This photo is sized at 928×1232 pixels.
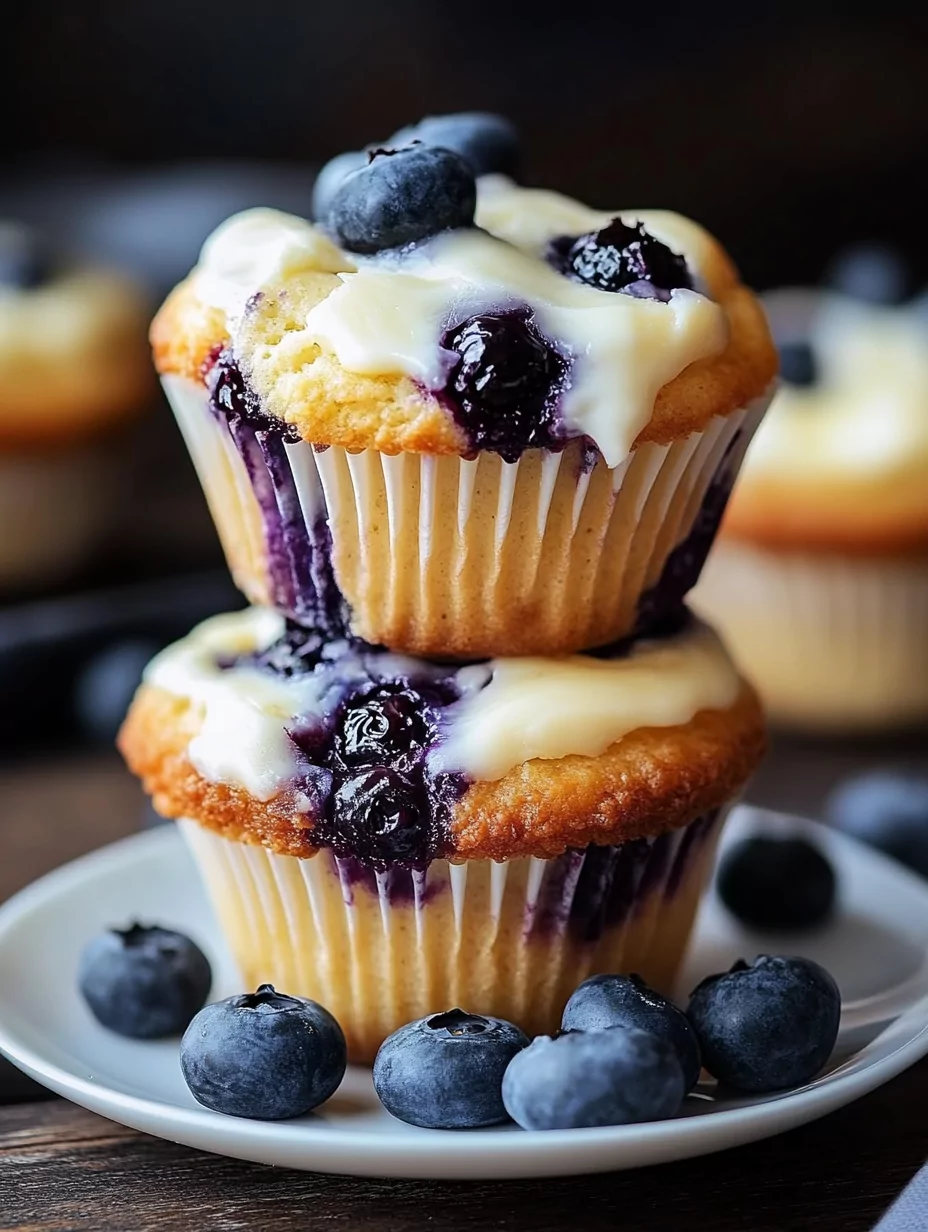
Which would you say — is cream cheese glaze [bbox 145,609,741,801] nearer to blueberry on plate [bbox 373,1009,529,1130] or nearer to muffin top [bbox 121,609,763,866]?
muffin top [bbox 121,609,763,866]

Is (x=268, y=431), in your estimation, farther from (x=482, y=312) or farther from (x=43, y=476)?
(x=43, y=476)

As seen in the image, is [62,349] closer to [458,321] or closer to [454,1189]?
[458,321]

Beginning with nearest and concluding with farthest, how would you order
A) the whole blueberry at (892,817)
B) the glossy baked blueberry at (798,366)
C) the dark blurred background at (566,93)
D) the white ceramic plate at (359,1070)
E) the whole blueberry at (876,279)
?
the white ceramic plate at (359,1070), the whole blueberry at (892,817), the glossy baked blueberry at (798,366), the whole blueberry at (876,279), the dark blurred background at (566,93)

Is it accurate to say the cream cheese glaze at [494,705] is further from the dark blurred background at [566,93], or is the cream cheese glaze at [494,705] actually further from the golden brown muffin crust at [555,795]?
the dark blurred background at [566,93]

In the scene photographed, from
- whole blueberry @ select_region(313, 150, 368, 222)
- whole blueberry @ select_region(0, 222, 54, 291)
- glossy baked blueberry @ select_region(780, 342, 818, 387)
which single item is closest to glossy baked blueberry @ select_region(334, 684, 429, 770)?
whole blueberry @ select_region(313, 150, 368, 222)

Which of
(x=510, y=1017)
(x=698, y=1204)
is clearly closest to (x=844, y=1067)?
(x=698, y=1204)

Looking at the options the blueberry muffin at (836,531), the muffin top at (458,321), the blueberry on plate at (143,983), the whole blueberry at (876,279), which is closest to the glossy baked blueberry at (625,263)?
the muffin top at (458,321)

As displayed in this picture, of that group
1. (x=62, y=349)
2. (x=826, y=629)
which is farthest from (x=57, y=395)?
(x=826, y=629)
